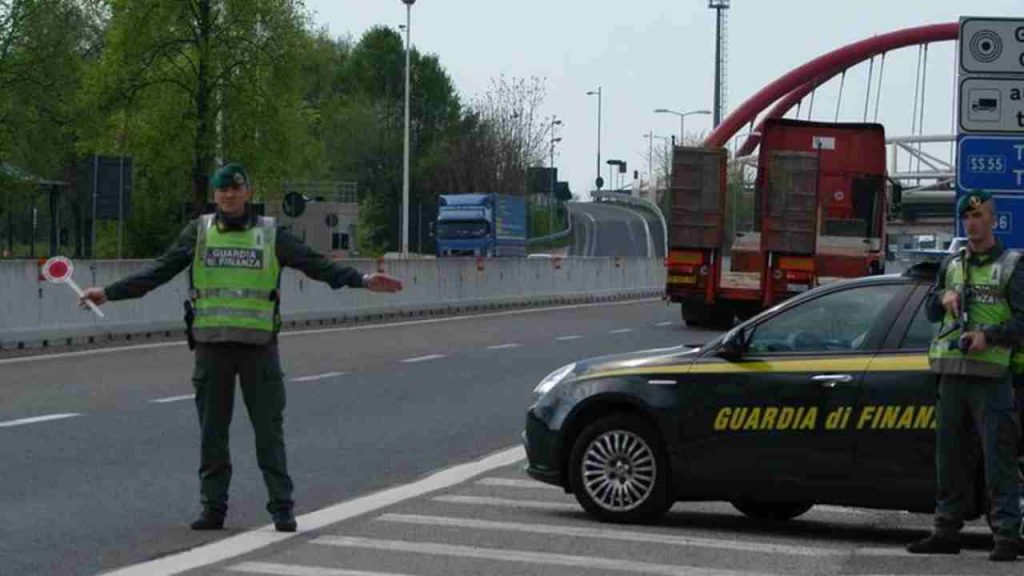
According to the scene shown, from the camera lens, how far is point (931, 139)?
368ft

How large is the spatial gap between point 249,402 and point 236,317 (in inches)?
19.1

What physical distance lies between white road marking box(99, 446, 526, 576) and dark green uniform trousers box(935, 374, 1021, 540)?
341 centimetres

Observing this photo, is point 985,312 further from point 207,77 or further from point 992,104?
point 207,77

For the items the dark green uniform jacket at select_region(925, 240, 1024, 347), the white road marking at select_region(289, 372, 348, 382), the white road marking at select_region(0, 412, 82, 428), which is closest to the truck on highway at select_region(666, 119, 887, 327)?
the white road marking at select_region(289, 372, 348, 382)

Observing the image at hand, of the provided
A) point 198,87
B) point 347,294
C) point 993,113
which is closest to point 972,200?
point 993,113

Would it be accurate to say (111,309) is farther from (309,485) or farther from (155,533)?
Result: (155,533)

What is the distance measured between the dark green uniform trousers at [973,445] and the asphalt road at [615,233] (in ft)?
322

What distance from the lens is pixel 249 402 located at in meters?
11.4

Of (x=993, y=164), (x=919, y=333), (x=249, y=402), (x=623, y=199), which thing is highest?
(x=623, y=199)

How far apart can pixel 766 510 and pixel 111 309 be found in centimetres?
1910

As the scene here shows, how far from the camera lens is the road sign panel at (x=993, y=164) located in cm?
1564

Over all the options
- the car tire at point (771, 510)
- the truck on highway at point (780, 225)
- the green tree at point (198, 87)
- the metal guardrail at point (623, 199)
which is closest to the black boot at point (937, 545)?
the car tire at point (771, 510)

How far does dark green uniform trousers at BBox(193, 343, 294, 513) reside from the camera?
11.3 meters

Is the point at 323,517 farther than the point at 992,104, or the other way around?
the point at 992,104
